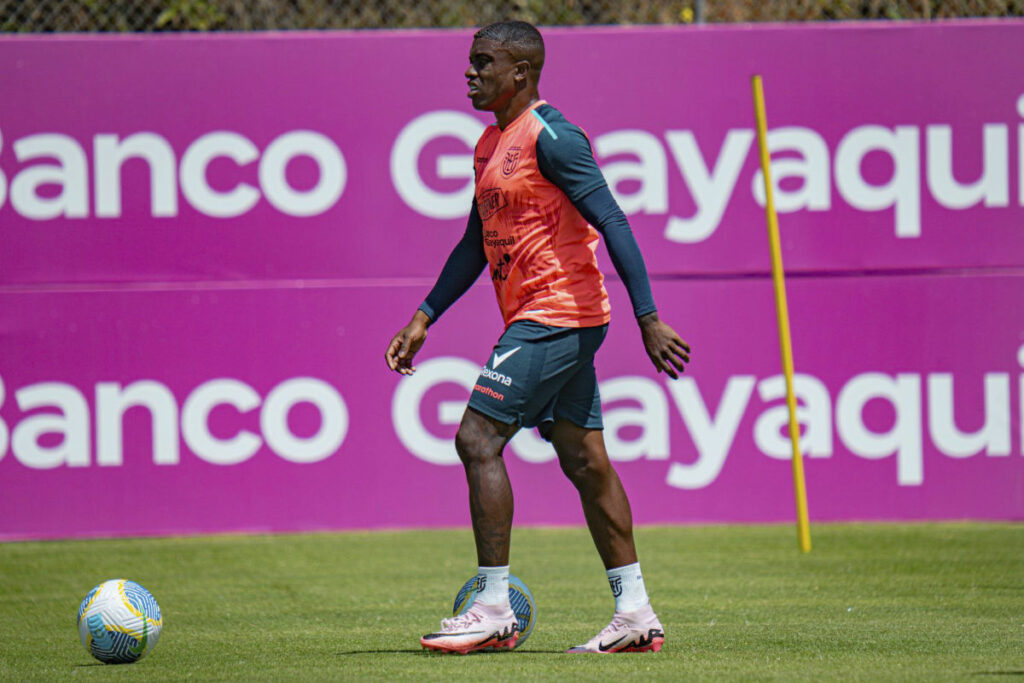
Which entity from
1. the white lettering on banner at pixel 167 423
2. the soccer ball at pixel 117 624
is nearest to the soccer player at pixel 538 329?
the soccer ball at pixel 117 624

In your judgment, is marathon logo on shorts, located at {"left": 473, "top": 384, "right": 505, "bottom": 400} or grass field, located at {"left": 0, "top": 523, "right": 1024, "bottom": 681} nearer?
grass field, located at {"left": 0, "top": 523, "right": 1024, "bottom": 681}

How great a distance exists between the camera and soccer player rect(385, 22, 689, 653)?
4.69m

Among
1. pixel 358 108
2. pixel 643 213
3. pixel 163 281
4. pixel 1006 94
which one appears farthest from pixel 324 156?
pixel 1006 94

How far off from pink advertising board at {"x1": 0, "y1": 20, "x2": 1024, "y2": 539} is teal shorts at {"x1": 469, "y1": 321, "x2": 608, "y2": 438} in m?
3.52

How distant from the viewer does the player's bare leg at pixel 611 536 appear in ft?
15.6

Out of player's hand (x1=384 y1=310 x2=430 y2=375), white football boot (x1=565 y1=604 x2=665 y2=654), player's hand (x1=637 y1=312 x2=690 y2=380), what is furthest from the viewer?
player's hand (x1=384 y1=310 x2=430 y2=375)

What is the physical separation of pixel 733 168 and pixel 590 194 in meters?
3.89

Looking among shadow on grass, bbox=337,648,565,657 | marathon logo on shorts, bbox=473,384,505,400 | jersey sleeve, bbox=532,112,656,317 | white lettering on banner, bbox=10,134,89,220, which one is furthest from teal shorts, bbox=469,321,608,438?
white lettering on banner, bbox=10,134,89,220

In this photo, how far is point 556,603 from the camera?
20.2ft

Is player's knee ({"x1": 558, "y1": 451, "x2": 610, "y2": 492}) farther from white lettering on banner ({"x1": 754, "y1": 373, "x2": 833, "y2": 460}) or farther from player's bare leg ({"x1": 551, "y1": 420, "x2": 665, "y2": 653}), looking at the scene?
white lettering on banner ({"x1": 754, "y1": 373, "x2": 833, "y2": 460})

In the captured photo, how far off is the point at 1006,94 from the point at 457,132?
3.12 meters

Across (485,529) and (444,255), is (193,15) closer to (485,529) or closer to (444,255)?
(444,255)

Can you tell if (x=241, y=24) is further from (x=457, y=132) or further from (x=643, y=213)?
(x=643, y=213)

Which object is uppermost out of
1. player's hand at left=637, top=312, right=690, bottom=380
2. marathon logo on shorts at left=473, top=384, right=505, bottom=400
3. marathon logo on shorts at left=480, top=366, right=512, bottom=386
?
player's hand at left=637, top=312, right=690, bottom=380
